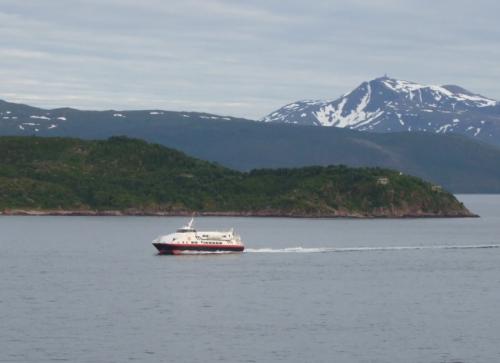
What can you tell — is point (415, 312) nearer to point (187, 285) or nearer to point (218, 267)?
point (187, 285)

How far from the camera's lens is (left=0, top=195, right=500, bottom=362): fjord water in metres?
96.3

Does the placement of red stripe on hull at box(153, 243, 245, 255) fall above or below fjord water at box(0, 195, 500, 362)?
above

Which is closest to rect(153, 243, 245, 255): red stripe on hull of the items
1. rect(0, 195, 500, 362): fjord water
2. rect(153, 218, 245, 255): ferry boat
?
rect(153, 218, 245, 255): ferry boat

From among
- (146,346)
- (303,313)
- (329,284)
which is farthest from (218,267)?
(146,346)

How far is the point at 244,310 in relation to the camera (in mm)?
119562

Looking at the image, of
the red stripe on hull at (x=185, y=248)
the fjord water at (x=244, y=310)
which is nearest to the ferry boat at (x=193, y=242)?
the red stripe on hull at (x=185, y=248)

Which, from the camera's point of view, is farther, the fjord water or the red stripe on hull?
the red stripe on hull

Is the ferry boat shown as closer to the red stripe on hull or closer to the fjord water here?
the red stripe on hull

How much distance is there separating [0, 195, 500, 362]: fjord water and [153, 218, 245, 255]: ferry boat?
5.74 m

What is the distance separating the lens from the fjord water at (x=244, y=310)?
9631 cm

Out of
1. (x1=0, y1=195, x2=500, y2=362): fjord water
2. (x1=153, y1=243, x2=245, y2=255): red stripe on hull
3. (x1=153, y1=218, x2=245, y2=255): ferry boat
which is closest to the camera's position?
(x1=0, y1=195, x2=500, y2=362): fjord water

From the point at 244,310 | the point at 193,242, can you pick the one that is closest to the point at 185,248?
the point at 193,242

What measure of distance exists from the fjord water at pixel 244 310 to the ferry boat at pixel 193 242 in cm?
574

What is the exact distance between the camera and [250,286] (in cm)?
14162
